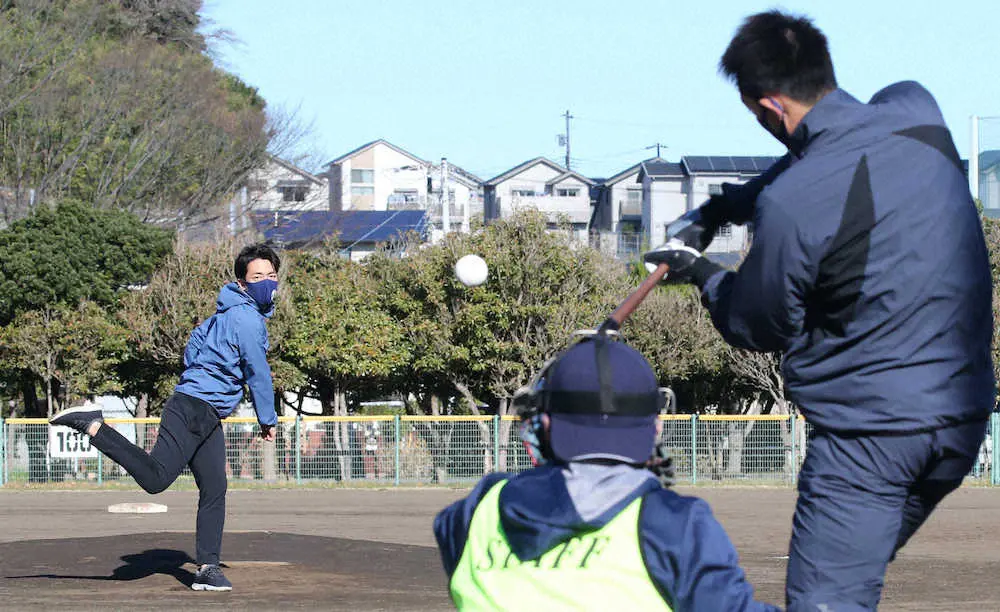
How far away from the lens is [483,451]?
19.2 metres

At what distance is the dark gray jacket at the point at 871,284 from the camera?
10.2ft

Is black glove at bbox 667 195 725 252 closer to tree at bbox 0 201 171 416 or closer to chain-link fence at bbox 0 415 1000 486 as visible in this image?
chain-link fence at bbox 0 415 1000 486

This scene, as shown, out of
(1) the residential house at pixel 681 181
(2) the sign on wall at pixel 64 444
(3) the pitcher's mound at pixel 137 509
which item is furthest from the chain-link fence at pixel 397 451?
(1) the residential house at pixel 681 181

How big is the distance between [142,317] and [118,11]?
17.1 metres

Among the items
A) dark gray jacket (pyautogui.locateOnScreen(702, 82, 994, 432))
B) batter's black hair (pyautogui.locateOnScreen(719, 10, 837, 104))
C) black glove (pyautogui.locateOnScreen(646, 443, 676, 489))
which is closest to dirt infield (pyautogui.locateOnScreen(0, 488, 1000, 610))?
dark gray jacket (pyautogui.locateOnScreen(702, 82, 994, 432))

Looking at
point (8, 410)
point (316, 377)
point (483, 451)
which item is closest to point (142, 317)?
point (316, 377)

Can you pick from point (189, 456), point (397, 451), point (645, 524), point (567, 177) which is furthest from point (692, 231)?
point (567, 177)

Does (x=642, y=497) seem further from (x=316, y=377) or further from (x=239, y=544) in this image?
(x=316, y=377)

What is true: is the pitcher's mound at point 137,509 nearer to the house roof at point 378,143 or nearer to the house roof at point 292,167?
the house roof at point 292,167

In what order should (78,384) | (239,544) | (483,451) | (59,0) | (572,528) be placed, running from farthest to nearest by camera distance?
1. (59,0)
2. (78,384)
3. (483,451)
4. (239,544)
5. (572,528)

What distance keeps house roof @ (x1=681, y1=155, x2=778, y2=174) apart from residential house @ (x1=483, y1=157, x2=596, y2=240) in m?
7.21

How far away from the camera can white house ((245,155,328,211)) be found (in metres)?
33.6

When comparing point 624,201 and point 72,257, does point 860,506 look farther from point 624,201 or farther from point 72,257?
point 624,201

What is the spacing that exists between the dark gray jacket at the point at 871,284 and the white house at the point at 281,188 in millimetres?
30237
